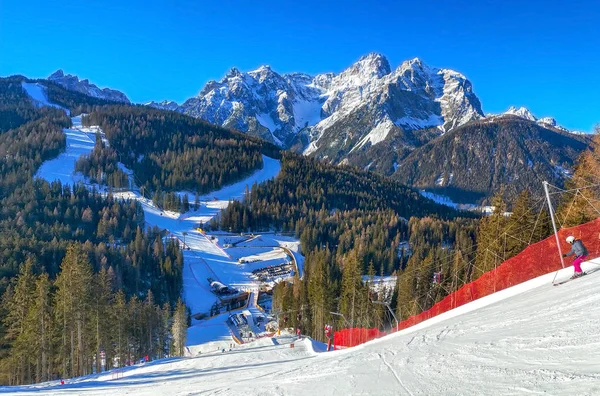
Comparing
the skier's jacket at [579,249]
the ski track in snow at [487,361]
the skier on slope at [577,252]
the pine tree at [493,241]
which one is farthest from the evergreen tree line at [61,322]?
the pine tree at [493,241]

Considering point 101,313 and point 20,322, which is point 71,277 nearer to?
point 101,313

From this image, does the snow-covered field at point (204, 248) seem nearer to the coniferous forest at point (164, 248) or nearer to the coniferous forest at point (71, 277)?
the coniferous forest at point (164, 248)

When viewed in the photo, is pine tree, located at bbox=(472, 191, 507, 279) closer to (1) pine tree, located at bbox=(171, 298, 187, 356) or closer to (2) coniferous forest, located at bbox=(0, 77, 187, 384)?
(2) coniferous forest, located at bbox=(0, 77, 187, 384)

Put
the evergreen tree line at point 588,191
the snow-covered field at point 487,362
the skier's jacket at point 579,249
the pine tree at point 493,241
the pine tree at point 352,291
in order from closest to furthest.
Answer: the snow-covered field at point 487,362, the skier's jacket at point 579,249, the evergreen tree line at point 588,191, the pine tree at point 493,241, the pine tree at point 352,291

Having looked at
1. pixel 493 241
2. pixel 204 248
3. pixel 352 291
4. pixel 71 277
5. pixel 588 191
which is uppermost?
pixel 588 191

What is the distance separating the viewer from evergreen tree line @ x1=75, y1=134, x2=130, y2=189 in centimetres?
16538

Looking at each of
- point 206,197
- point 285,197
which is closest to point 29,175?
point 206,197

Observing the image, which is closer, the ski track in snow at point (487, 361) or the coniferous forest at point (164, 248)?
the ski track in snow at point (487, 361)

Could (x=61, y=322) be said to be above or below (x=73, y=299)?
below

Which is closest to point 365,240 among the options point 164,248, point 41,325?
point 164,248

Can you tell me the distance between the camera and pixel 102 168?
564 ft

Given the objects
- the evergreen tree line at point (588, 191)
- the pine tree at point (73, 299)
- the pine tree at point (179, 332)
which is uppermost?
the evergreen tree line at point (588, 191)

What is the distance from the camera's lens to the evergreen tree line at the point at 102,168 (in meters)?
165

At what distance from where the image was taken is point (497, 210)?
1601 inches
